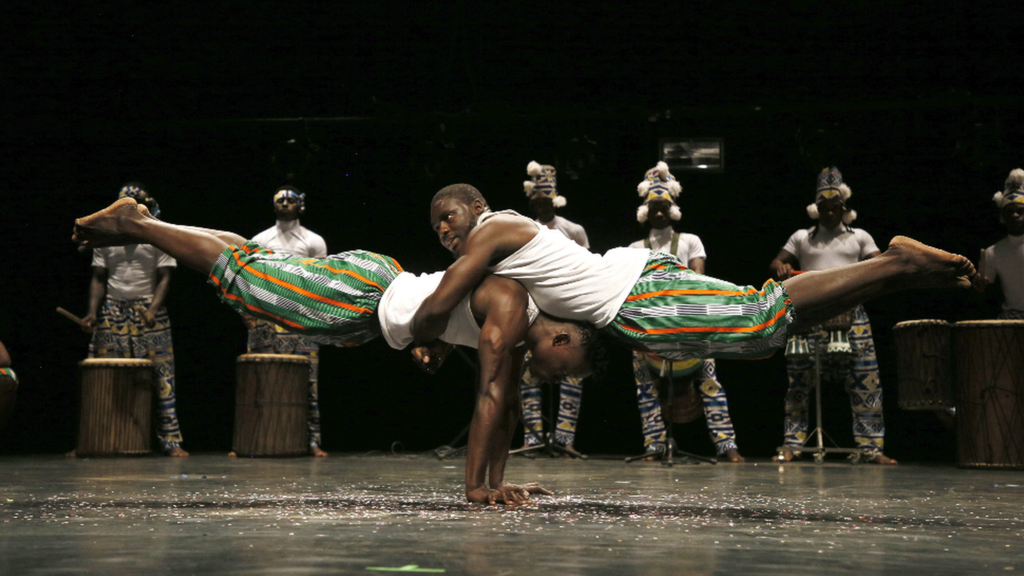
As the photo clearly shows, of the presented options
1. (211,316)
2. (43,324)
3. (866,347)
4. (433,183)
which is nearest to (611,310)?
(866,347)

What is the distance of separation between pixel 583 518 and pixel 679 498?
0.79 m

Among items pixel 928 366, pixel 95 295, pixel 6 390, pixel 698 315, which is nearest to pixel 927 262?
pixel 698 315

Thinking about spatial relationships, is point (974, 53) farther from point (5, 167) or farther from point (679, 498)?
point (5, 167)

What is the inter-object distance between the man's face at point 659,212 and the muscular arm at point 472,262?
119 inches

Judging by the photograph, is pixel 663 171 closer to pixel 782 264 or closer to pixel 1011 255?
pixel 782 264

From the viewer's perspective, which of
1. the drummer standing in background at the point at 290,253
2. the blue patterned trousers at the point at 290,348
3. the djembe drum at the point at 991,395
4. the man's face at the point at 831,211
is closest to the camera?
the djembe drum at the point at 991,395

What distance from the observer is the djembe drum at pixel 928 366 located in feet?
18.5

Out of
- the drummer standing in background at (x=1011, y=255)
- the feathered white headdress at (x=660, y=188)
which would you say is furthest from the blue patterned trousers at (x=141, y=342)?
the drummer standing in background at (x=1011, y=255)

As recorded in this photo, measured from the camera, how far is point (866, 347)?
594 centimetres

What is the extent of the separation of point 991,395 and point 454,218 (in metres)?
3.54

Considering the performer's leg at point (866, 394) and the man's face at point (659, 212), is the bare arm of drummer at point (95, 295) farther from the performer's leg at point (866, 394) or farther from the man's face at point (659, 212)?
the performer's leg at point (866, 394)

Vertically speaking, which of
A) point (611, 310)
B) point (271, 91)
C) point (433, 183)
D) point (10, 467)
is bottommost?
point (10, 467)

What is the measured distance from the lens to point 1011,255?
5836 millimetres

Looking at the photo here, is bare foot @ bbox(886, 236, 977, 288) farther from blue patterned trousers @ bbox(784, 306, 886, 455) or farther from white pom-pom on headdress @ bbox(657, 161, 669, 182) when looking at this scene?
white pom-pom on headdress @ bbox(657, 161, 669, 182)
